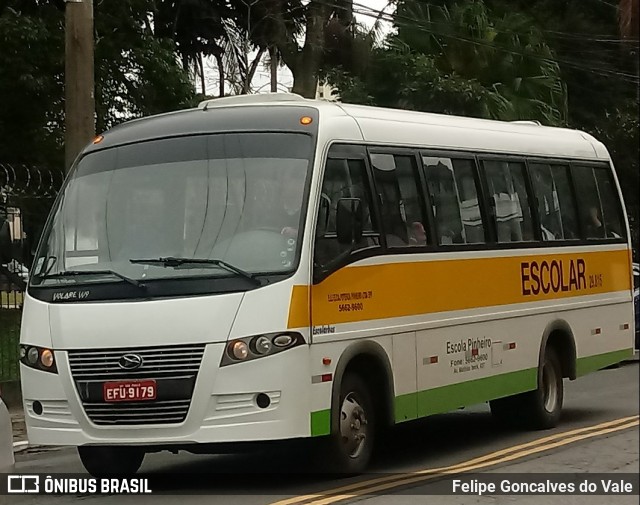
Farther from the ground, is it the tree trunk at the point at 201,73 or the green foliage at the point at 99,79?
the tree trunk at the point at 201,73

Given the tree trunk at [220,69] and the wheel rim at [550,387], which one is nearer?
the wheel rim at [550,387]

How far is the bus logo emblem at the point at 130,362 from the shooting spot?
30.1 feet

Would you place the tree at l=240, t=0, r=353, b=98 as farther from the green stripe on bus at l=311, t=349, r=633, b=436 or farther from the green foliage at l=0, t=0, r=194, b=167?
the green stripe on bus at l=311, t=349, r=633, b=436

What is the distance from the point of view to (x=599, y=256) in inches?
568

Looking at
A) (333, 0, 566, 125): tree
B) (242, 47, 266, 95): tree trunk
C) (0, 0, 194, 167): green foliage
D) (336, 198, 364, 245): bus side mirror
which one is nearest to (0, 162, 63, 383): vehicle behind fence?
(0, 0, 194, 167): green foliage

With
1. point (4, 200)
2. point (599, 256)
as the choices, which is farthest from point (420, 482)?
point (4, 200)

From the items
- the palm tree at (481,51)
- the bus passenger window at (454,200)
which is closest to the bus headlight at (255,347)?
the bus passenger window at (454,200)

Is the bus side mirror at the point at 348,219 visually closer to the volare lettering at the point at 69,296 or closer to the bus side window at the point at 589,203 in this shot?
the volare lettering at the point at 69,296

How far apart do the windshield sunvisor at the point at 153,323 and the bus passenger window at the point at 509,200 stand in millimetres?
3973

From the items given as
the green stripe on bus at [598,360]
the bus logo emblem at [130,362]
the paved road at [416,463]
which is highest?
the bus logo emblem at [130,362]

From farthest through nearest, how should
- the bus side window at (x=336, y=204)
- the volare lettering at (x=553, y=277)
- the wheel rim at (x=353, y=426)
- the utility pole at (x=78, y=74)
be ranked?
1. the utility pole at (x=78, y=74)
2. the volare lettering at (x=553, y=277)
3. the wheel rim at (x=353, y=426)
4. the bus side window at (x=336, y=204)

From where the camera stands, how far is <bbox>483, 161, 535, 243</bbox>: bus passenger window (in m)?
12.4

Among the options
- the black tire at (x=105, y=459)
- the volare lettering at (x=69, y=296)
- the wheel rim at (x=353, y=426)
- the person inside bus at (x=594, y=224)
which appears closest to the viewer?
the volare lettering at (x=69, y=296)

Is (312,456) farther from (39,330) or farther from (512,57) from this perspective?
(512,57)
